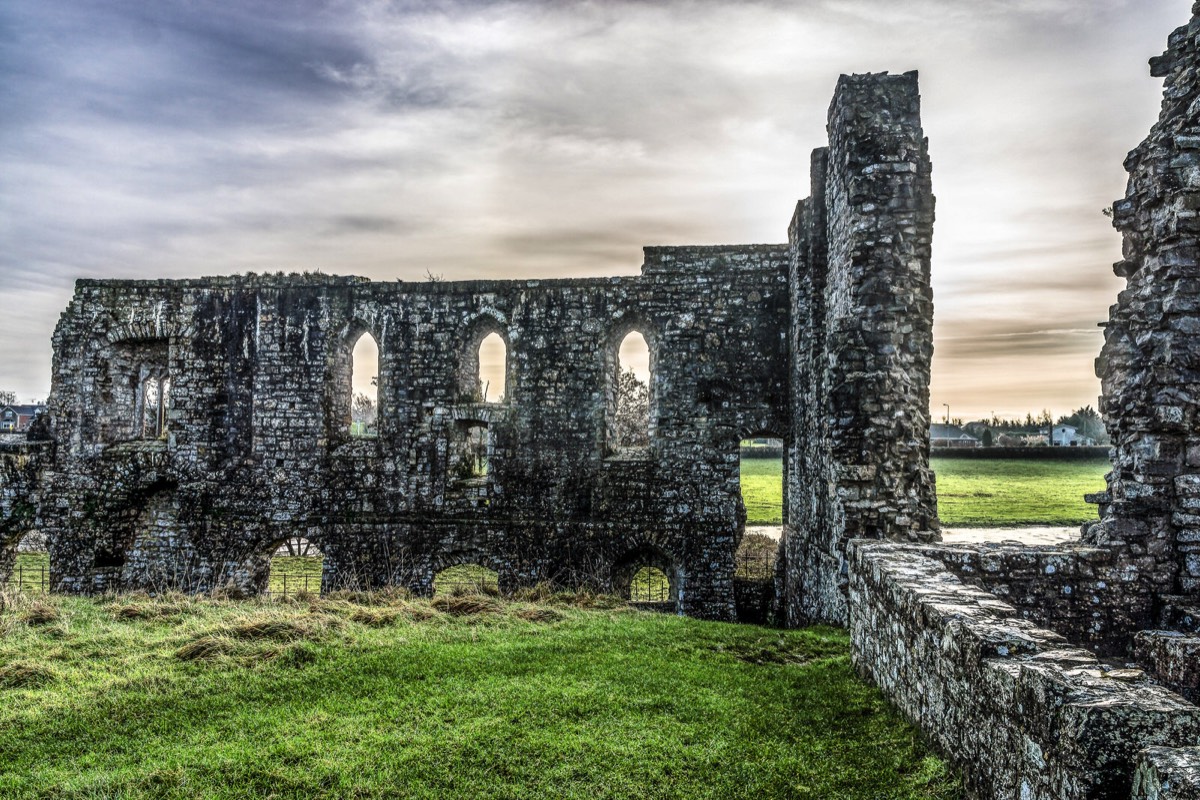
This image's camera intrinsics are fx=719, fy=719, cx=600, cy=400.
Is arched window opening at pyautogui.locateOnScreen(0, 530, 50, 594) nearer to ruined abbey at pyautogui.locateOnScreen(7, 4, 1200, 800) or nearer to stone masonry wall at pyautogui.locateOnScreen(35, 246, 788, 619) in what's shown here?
ruined abbey at pyautogui.locateOnScreen(7, 4, 1200, 800)

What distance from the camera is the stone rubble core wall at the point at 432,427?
45.6 feet

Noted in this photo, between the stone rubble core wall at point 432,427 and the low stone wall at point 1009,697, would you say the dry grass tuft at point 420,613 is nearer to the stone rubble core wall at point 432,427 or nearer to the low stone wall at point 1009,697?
the stone rubble core wall at point 432,427

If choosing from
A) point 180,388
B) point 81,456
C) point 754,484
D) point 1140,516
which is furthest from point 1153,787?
point 754,484

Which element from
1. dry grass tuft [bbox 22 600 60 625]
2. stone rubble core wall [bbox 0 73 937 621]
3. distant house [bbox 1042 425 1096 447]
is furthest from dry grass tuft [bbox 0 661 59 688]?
distant house [bbox 1042 425 1096 447]

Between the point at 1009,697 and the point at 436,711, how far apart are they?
182 inches

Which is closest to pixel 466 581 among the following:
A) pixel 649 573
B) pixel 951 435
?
pixel 649 573

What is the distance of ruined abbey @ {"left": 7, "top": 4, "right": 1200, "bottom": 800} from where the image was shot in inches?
365

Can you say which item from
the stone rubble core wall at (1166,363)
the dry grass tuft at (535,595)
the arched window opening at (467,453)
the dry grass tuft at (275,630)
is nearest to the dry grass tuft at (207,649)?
the dry grass tuft at (275,630)

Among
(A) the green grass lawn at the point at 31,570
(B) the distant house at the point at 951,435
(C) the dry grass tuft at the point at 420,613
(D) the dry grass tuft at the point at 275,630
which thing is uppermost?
(B) the distant house at the point at 951,435

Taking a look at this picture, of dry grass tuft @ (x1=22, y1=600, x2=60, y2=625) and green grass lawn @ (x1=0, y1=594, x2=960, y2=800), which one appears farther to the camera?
dry grass tuft @ (x1=22, y1=600, x2=60, y2=625)

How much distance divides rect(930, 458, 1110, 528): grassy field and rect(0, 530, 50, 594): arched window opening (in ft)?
74.1

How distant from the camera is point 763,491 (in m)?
34.7

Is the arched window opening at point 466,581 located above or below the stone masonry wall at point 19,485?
below

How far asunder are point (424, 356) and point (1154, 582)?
1224 centimetres
